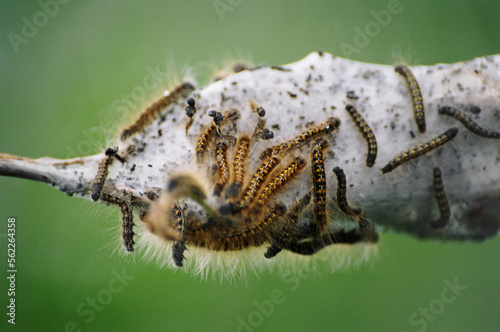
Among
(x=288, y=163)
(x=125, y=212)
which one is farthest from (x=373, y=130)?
(x=125, y=212)

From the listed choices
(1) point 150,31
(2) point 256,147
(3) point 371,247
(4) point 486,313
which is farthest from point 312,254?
(1) point 150,31

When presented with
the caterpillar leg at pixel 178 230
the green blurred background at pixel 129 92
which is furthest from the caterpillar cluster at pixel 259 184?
the green blurred background at pixel 129 92

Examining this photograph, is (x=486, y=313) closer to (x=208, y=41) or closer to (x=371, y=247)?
(x=371, y=247)

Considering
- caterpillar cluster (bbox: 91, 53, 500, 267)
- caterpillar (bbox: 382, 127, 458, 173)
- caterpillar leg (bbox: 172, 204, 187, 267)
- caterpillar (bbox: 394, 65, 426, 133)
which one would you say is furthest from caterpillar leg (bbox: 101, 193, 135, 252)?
caterpillar (bbox: 394, 65, 426, 133)

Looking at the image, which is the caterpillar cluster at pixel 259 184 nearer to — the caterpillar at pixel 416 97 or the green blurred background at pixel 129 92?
the caterpillar at pixel 416 97

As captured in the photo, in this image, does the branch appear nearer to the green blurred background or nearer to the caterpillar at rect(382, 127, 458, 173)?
the caterpillar at rect(382, 127, 458, 173)
